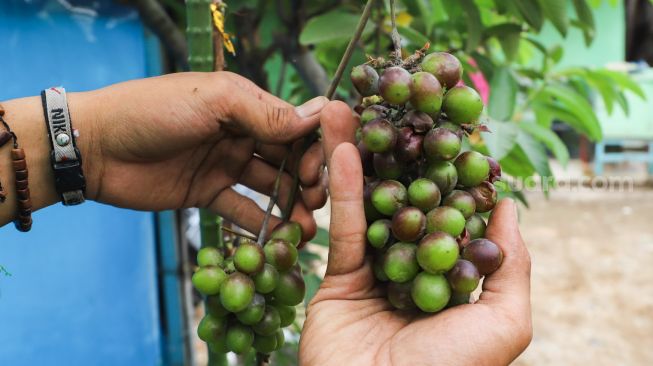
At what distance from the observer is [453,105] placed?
971mm

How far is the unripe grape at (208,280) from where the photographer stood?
40.3 inches

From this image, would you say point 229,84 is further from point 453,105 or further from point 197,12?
point 453,105

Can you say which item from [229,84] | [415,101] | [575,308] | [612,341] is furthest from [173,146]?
[575,308]

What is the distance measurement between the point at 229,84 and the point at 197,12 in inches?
5.9

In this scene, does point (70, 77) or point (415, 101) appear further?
point (70, 77)

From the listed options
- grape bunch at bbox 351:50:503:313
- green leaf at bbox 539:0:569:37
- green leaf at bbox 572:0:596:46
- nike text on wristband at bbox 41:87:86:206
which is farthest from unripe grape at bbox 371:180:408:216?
green leaf at bbox 572:0:596:46

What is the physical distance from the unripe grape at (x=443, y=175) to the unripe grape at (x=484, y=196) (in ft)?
0.19

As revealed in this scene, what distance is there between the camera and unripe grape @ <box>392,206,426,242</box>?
0.93m

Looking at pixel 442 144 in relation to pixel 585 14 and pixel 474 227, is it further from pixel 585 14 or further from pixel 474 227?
pixel 585 14

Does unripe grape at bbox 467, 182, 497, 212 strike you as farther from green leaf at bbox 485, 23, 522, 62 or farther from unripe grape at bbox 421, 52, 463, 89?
green leaf at bbox 485, 23, 522, 62

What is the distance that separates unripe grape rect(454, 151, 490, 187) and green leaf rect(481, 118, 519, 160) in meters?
0.42

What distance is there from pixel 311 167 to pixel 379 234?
273mm

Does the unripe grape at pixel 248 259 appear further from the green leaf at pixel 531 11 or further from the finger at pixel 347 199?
the green leaf at pixel 531 11

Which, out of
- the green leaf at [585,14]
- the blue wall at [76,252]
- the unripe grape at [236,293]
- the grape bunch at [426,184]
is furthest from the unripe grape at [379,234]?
the blue wall at [76,252]
